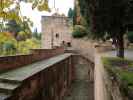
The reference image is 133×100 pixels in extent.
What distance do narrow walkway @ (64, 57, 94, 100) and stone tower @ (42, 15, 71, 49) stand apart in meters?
6.18

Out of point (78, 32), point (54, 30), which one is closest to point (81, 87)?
point (78, 32)

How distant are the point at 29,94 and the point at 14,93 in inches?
37.4

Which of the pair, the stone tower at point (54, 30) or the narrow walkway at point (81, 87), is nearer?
the narrow walkway at point (81, 87)

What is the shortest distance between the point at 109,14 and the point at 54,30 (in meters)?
20.0

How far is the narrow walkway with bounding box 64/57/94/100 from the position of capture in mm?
13537

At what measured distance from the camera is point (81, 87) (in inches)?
652

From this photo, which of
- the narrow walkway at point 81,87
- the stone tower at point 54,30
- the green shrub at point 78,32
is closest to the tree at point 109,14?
the narrow walkway at point 81,87

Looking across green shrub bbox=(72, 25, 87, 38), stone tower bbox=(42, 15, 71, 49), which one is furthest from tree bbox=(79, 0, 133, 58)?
stone tower bbox=(42, 15, 71, 49)

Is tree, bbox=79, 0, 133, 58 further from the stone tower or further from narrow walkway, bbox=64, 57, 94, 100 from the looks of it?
the stone tower

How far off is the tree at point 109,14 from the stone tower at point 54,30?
61.4ft

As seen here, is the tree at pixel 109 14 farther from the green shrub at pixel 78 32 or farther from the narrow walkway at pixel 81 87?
the green shrub at pixel 78 32

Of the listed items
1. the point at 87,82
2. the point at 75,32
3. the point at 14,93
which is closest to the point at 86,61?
the point at 87,82

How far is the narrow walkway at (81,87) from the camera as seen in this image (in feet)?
44.4

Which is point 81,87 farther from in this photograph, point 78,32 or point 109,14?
point 109,14
